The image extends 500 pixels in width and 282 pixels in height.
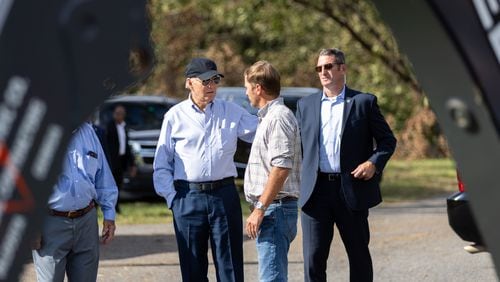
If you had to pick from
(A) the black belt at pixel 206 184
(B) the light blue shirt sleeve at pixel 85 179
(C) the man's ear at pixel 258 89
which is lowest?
(A) the black belt at pixel 206 184

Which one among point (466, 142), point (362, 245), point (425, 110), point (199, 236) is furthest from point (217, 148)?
point (425, 110)

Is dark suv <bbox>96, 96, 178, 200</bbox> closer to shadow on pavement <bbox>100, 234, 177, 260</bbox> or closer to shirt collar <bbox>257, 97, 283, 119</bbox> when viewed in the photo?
shadow on pavement <bbox>100, 234, 177, 260</bbox>

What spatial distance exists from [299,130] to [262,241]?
92 cm

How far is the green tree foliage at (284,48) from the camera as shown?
89.4ft

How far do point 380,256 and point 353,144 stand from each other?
5119mm

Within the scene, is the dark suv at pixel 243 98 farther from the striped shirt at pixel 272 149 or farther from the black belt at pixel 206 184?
the striped shirt at pixel 272 149

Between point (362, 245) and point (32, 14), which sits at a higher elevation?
point (32, 14)

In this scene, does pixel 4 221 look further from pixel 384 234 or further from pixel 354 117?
pixel 384 234

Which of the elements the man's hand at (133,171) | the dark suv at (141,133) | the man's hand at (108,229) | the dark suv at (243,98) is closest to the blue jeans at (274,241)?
the man's hand at (108,229)

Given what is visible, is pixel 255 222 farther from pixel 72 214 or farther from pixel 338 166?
pixel 72 214

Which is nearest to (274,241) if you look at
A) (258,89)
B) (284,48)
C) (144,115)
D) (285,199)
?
(285,199)

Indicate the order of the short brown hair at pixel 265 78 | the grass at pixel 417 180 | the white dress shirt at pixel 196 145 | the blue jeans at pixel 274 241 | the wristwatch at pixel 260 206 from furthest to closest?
the grass at pixel 417 180
the white dress shirt at pixel 196 145
the short brown hair at pixel 265 78
the blue jeans at pixel 274 241
the wristwatch at pixel 260 206

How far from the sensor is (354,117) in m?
8.07

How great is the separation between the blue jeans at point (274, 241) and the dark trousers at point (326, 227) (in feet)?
1.58
